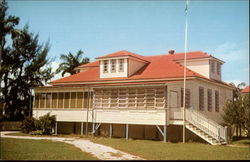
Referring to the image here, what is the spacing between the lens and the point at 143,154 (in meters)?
14.1

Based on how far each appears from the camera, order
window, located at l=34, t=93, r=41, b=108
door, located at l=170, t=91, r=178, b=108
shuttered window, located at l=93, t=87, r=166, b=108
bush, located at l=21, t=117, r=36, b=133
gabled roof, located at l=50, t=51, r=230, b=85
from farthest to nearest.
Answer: window, located at l=34, t=93, r=41, b=108
bush, located at l=21, t=117, r=36, b=133
gabled roof, located at l=50, t=51, r=230, b=85
door, located at l=170, t=91, r=178, b=108
shuttered window, located at l=93, t=87, r=166, b=108

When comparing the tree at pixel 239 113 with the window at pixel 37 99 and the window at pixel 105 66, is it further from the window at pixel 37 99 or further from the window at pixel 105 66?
the window at pixel 37 99

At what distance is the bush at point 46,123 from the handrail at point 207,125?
1232 cm

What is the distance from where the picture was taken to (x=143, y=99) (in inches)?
928

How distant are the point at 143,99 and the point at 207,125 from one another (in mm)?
5421

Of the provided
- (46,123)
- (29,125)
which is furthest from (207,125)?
(29,125)

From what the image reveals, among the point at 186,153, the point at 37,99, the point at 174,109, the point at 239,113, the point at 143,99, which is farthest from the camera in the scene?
the point at 37,99

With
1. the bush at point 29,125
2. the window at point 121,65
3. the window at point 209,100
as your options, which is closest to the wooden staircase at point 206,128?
the window at point 209,100

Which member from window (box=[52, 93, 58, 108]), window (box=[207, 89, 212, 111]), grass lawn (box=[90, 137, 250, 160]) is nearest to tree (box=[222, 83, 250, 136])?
window (box=[207, 89, 212, 111])

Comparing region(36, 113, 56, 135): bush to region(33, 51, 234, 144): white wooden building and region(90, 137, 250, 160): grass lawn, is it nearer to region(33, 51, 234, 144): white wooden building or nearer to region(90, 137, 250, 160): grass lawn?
region(33, 51, 234, 144): white wooden building

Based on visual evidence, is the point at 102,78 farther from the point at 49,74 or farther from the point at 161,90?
the point at 49,74

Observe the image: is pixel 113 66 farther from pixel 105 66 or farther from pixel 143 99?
pixel 143 99

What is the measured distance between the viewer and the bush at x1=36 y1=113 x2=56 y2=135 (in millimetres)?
26234

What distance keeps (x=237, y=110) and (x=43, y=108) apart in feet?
57.2
